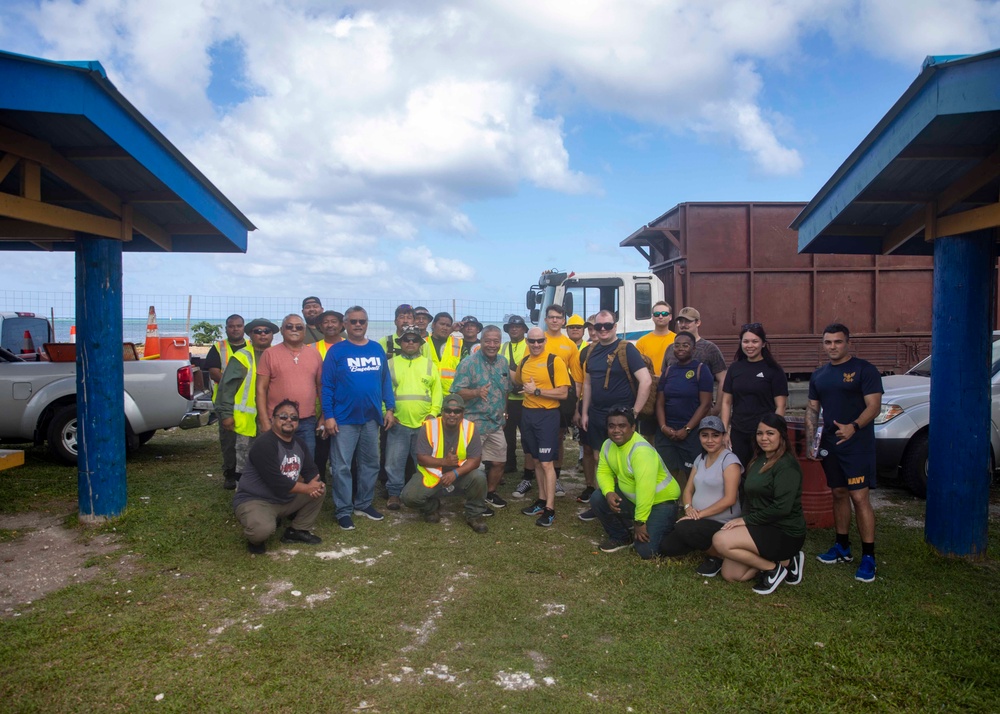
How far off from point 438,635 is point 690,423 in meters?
2.79

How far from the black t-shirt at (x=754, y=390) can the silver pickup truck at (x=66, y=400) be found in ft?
20.0

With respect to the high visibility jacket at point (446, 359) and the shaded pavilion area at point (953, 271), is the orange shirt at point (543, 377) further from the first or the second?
the shaded pavilion area at point (953, 271)

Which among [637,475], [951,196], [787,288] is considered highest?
[951,196]

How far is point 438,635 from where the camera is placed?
12.5ft

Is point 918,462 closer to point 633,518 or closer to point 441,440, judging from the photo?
point 633,518

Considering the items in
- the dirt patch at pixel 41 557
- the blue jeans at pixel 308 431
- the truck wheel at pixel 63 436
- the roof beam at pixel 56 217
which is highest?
the roof beam at pixel 56 217

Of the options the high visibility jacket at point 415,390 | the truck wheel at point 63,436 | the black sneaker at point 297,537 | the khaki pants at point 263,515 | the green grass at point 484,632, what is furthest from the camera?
the truck wheel at point 63,436

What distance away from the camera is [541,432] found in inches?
238

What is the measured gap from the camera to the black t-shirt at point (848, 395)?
4.67 metres

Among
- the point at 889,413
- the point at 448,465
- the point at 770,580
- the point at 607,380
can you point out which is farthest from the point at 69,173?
the point at 889,413

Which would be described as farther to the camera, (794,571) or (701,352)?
(701,352)

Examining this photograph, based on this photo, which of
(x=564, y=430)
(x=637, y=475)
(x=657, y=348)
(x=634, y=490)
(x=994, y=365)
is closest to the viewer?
(x=637, y=475)

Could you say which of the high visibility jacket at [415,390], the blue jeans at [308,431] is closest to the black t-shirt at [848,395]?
the high visibility jacket at [415,390]

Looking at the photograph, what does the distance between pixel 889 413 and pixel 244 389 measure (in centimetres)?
605
